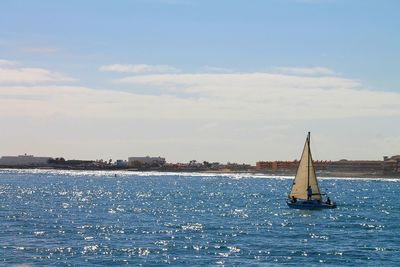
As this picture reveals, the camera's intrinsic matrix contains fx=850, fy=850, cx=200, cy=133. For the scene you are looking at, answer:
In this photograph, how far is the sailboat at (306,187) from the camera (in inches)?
A: 4724

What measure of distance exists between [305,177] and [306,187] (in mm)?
1737

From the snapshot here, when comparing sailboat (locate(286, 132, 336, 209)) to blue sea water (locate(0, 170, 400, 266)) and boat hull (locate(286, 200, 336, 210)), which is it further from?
blue sea water (locate(0, 170, 400, 266))

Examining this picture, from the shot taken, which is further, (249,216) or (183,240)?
(249,216)

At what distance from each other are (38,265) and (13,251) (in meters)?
7.13

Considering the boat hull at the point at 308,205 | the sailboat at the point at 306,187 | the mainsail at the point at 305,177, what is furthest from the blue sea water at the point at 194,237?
the mainsail at the point at 305,177

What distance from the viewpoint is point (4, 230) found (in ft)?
266

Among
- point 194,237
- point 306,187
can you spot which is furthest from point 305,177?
point 194,237

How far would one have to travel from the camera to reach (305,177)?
12100 centimetres

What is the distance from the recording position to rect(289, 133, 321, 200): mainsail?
121 metres

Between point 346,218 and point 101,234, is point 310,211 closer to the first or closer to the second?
point 346,218

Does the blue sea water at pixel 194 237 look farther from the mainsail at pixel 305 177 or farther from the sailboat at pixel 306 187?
the mainsail at pixel 305 177

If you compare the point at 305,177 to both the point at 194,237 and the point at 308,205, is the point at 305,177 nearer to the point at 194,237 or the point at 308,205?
the point at 308,205

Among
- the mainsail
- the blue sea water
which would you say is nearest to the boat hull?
the mainsail

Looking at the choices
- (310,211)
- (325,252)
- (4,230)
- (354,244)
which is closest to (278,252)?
(325,252)
